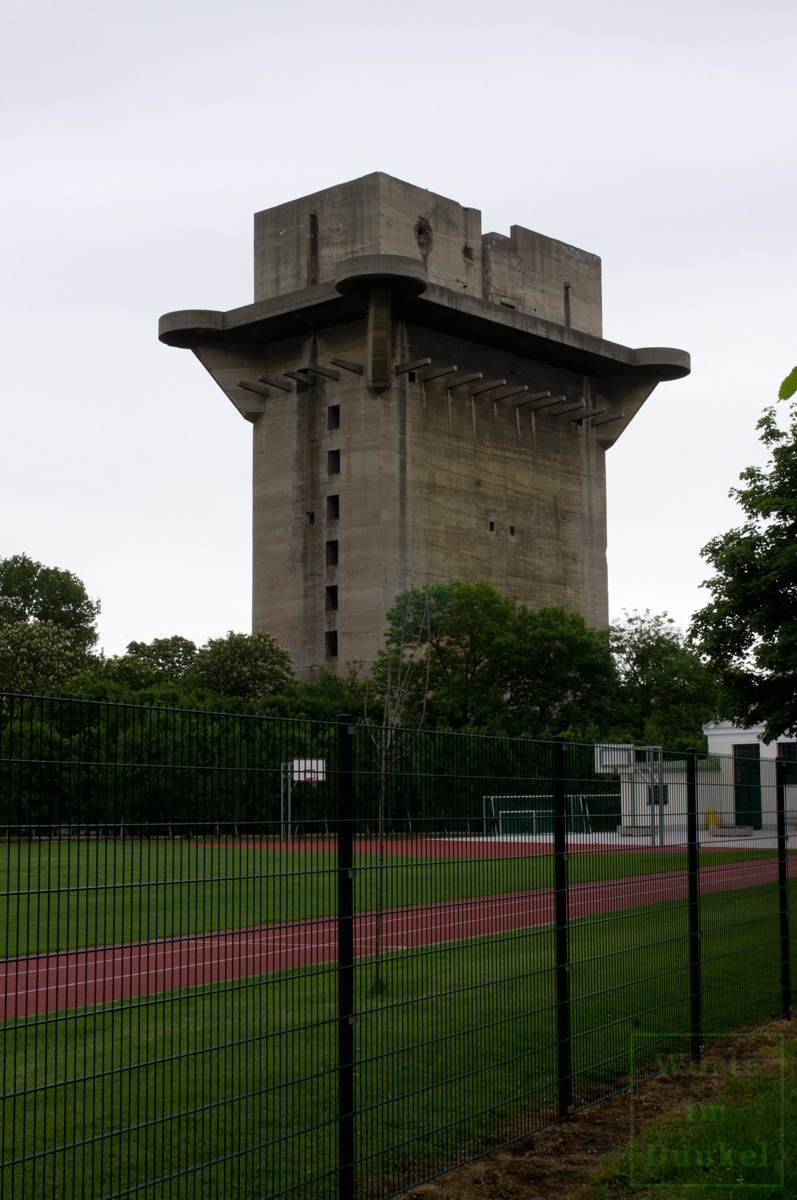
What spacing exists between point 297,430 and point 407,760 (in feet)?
234

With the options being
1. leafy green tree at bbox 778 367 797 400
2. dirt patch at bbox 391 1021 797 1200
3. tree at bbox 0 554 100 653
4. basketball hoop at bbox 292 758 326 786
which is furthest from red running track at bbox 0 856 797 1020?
tree at bbox 0 554 100 653

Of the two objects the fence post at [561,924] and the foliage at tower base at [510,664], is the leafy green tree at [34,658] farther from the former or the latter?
the fence post at [561,924]

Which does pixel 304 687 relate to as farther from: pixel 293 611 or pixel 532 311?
pixel 532 311

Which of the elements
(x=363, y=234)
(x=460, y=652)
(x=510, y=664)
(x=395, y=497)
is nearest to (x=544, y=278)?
(x=363, y=234)

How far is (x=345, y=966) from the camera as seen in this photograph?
5840 millimetres

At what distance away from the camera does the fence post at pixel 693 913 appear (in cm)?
955

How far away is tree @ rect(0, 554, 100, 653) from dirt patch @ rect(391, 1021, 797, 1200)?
10418 cm

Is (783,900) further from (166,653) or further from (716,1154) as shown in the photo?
(166,653)

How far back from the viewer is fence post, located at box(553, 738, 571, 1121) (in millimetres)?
7812

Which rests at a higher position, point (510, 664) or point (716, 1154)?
point (510, 664)

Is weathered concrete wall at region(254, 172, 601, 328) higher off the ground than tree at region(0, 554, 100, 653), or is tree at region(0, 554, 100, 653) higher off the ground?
weathered concrete wall at region(254, 172, 601, 328)

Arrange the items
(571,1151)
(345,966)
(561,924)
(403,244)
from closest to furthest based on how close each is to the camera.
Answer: (345,966) < (571,1151) < (561,924) < (403,244)

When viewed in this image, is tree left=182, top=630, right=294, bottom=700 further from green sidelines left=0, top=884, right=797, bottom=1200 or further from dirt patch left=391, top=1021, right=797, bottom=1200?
dirt patch left=391, top=1021, right=797, bottom=1200

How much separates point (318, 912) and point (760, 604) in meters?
28.2
